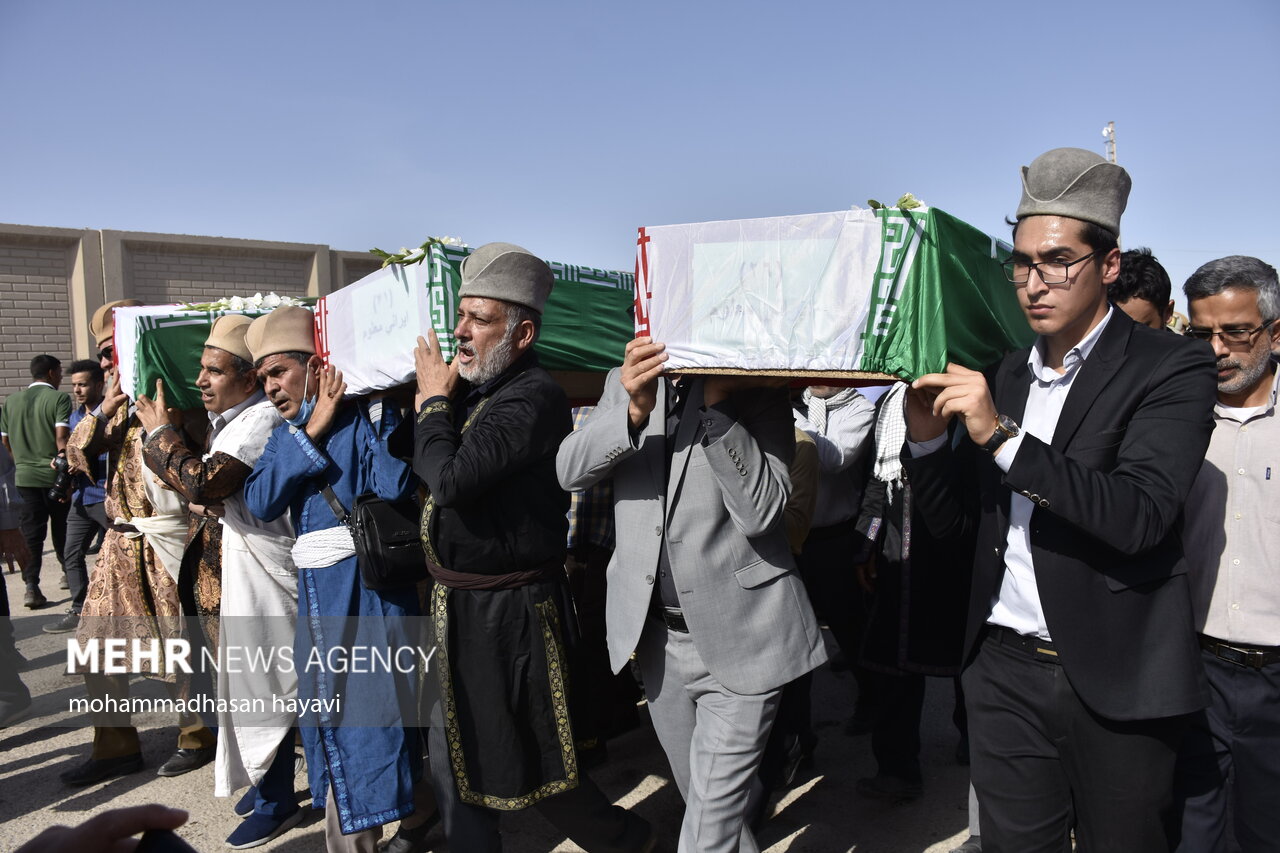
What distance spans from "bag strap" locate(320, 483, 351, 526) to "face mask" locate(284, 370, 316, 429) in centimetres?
26

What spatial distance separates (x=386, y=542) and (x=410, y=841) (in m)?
1.21

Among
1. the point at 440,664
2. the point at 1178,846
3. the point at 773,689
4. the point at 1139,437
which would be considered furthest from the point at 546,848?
the point at 1139,437

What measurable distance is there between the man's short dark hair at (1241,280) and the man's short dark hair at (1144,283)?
0.62 m

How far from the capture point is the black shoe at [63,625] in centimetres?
654

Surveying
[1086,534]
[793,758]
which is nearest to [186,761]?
[793,758]

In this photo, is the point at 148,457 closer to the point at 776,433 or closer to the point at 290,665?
the point at 290,665

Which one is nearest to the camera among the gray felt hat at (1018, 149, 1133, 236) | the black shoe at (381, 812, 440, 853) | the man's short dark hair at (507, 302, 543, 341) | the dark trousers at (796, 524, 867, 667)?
the gray felt hat at (1018, 149, 1133, 236)

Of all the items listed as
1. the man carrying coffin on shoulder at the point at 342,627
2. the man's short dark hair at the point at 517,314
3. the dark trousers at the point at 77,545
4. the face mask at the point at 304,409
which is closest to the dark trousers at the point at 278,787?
the man carrying coffin on shoulder at the point at 342,627

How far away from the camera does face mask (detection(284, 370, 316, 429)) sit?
10.4 feet

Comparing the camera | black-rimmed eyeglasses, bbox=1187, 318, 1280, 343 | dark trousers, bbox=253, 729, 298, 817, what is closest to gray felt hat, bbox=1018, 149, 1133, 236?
black-rimmed eyeglasses, bbox=1187, 318, 1280, 343

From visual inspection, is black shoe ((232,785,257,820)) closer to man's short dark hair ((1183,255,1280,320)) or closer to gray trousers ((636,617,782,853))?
gray trousers ((636,617,782,853))

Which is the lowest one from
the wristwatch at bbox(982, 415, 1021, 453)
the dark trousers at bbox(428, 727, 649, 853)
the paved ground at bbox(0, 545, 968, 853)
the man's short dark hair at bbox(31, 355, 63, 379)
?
the paved ground at bbox(0, 545, 968, 853)

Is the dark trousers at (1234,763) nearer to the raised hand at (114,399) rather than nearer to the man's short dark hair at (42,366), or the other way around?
the raised hand at (114,399)

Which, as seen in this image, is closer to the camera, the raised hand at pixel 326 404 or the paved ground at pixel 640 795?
the raised hand at pixel 326 404
